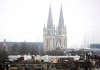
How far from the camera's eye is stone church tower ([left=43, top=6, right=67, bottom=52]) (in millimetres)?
94125

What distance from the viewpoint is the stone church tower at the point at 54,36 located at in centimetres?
9412

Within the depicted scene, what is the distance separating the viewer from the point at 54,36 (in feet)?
314

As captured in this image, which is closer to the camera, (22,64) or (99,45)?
(22,64)

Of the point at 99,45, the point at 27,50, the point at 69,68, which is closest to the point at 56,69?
the point at 69,68

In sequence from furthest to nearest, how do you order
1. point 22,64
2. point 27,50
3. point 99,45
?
point 99,45 < point 27,50 < point 22,64

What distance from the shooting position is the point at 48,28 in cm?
9531

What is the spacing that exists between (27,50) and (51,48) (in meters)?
14.2

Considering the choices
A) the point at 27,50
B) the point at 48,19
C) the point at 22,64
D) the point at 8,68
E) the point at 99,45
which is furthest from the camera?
the point at 99,45

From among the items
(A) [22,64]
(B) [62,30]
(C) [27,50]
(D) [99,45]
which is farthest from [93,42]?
(A) [22,64]

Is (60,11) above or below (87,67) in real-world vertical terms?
above

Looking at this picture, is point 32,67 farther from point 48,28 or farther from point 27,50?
point 48,28

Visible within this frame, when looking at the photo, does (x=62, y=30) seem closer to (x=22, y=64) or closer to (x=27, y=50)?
(x=27, y=50)

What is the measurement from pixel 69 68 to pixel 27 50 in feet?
135

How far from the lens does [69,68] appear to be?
126 ft
